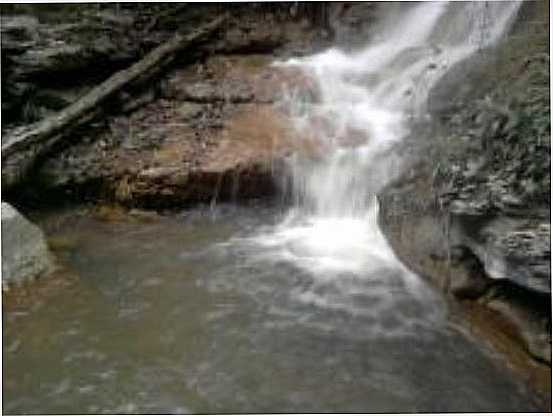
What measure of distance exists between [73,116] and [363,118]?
1249 mm

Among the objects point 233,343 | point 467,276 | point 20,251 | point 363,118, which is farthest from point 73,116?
point 467,276

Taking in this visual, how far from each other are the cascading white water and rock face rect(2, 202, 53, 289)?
0.78 meters

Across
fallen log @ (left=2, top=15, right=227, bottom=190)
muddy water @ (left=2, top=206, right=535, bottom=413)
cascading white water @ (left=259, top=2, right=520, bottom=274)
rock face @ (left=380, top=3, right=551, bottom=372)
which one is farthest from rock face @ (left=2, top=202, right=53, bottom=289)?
rock face @ (left=380, top=3, right=551, bottom=372)

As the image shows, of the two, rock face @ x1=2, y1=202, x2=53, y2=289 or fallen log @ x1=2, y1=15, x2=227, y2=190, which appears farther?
fallen log @ x1=2, y1=15, x2=227, y2=190

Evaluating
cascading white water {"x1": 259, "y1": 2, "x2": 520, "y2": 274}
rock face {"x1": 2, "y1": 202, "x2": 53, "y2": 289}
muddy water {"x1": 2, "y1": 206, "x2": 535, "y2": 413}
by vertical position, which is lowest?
muddy water {"x1": 2, "y1": 206, "x2": 535, "y2": 413}

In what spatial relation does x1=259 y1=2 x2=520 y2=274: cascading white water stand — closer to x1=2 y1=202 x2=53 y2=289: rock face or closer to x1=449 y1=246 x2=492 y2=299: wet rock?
x1=449 y1=246 x2=492 y2=299: wet rock

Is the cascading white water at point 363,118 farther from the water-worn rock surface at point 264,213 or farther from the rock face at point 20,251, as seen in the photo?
the rock face at point 20,251

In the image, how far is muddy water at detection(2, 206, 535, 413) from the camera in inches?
83.4

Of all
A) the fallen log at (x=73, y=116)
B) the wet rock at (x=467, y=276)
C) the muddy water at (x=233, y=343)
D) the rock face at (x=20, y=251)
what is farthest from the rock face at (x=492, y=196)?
the fallen log at (x=73, y=116)

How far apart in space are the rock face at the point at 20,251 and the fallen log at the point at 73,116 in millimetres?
493

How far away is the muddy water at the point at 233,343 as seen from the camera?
2117 mm

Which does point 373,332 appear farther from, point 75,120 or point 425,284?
point 75,120

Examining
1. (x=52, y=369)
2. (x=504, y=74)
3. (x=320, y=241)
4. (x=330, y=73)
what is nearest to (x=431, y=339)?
(x=320, y=241)

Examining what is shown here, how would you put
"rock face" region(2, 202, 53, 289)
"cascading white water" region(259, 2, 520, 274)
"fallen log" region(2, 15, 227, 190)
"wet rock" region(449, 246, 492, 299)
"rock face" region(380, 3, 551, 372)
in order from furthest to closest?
"fallen log" region(2, 15, 227, 190), "cascading white water" region(259, 2, 520, 274), "rock face" region(2, 202, 53, 289), "wet rock" region(449, 246, 492, 299), "rock face" region(380, 3, 551, 372)
